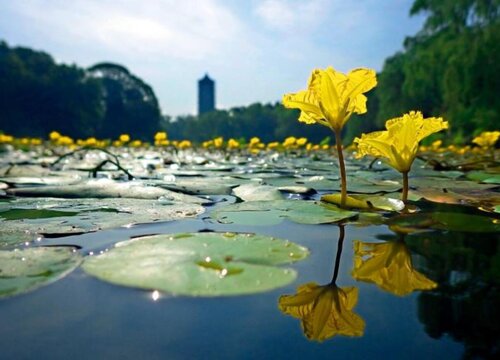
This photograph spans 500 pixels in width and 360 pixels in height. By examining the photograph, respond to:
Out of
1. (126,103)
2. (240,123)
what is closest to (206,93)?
(240,123)

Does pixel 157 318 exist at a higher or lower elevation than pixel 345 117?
lower

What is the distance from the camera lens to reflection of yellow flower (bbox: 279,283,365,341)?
40cm

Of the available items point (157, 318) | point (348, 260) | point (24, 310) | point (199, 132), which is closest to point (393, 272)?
point (348, 260)

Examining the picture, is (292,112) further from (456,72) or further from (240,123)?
(456,72)

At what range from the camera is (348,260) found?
63 centimetres

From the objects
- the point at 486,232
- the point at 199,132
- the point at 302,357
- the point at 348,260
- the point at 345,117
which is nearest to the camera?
the point at 302,357

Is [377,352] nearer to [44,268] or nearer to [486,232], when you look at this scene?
[44,268]

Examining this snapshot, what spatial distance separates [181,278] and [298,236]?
34 cm

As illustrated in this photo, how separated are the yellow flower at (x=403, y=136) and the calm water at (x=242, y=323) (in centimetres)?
48

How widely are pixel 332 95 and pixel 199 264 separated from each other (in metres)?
0.59

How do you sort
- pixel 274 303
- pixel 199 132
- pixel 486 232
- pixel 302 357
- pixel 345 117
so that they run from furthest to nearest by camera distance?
pixel 199 132, pixel 345 117, pixel 486 232, pixel 274 303, pixel 302 357

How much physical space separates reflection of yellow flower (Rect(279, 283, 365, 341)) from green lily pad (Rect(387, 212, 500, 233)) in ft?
1.36

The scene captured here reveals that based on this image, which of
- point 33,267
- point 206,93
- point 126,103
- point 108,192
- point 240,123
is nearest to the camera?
point 33,267

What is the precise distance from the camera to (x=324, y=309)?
441 mm
